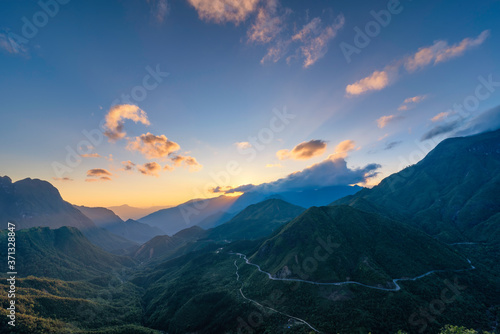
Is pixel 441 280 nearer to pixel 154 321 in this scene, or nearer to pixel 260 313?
pixel 260 313

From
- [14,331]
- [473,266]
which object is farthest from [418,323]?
[14,331]

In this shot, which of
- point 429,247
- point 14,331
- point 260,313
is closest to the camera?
point 14,331

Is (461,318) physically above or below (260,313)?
below

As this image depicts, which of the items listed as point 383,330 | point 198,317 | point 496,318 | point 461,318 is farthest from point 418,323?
point 198,317

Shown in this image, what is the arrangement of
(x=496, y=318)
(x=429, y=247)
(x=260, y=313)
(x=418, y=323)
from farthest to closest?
(x=429, y=247) < (x=260, y=313) < (x=496, y=318) < (x=418, y=323)

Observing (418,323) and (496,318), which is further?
(496,318)

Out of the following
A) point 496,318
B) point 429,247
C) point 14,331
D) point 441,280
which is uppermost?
point 14,331
